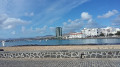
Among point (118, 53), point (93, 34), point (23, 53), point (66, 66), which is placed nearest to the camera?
point (66, 66)

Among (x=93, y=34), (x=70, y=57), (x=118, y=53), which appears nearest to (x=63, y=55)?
(x=70, y=57)

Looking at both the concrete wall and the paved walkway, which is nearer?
the paved walkway

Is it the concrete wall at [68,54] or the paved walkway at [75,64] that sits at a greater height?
the concrete wall at [68,54]

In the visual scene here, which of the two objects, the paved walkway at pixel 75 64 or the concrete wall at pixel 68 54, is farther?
the concrete wall at pixel 68 54

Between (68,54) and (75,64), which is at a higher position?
(68,54)

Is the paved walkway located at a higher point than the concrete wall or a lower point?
lower

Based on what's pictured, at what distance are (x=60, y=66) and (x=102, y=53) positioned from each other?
446cm

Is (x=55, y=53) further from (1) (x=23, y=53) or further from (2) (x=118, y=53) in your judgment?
(2) (x=118, y=53)

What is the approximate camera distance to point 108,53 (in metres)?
10.9

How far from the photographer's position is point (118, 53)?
1063 centimetres

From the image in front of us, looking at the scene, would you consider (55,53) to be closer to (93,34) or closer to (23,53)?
(23,53)

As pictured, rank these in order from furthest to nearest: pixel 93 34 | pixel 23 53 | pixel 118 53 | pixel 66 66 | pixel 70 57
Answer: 1. pixel 93 34
2. pixel 23 53
3. pixel 70 57
4. pixel 118 53
5. pixel 66 66

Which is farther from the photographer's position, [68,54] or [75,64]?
[68,54]

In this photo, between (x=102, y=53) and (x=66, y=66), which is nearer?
(x=66, y=66)
